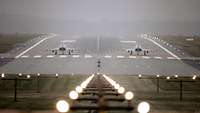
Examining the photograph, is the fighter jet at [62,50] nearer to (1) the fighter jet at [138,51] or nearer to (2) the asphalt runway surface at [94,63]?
(2) the asphalt runway surface at [94,63]

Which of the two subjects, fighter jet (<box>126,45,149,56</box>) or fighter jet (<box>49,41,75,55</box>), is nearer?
fighter jet (<box>126,45,149,56</box>)

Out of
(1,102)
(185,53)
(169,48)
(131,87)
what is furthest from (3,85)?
(169,48)

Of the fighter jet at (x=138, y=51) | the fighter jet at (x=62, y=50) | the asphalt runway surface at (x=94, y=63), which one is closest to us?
the asphalt runway surface at (x=94, y=63)

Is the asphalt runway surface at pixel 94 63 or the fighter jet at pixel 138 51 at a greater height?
the fighter jet at pixel 138 51

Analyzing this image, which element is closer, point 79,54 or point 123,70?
point 123,70

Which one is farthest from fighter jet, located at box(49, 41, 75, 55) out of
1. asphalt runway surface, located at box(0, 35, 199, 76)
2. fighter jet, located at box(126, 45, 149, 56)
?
fighter jet, located at box(126, 45, 149, 56)

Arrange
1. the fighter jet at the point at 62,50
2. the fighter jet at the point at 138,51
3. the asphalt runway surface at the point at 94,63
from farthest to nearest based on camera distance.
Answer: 1. the fighter jet at the point at 62,50
2. the fighter jet at the point at 138,51
3. the asphalt runway surface at the point at 94,63

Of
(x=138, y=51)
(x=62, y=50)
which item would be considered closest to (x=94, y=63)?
(x=62, y=50)

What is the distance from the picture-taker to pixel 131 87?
1868 inches

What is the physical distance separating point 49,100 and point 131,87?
51.4 ft

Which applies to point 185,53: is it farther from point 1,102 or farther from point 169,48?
point 1,102

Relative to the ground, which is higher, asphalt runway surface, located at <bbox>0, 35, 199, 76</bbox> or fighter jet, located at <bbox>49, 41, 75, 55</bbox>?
fighter jet, located at <bbox>49, 41, 75, 55</bbox>

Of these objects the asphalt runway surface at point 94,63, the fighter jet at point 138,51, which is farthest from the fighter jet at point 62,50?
the fighter jet at point 138,51

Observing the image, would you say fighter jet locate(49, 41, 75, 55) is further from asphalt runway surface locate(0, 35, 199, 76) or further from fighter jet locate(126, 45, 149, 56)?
fighter jet locate(126, 45, 149, 56)
